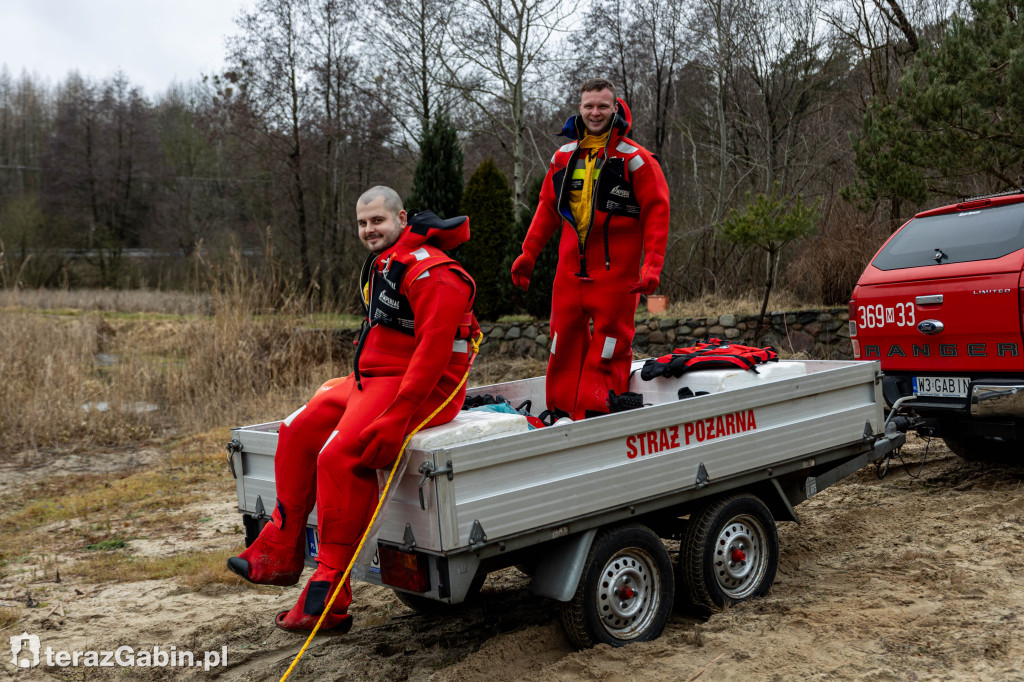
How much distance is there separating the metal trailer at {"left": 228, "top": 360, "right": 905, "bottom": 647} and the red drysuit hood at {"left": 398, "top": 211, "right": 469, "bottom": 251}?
0.76 meters

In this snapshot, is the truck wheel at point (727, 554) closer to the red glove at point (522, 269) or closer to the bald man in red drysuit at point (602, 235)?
the bald man in red drysuit at point (602, 235)

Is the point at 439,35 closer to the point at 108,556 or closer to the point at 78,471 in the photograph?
the point at 78,471

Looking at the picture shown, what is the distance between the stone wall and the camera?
12086mm

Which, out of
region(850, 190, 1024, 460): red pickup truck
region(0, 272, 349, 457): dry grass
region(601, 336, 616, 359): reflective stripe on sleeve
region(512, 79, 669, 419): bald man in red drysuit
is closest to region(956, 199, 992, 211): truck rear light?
region(850, 190, 1024, 460): red pickup truck

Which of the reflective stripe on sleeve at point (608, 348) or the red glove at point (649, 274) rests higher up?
the red glove at point (649, 274)

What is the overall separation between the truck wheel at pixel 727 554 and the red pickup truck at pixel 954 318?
6.69 feet

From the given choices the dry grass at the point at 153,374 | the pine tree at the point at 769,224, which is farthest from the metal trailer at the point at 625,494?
the pine tree at the point at 769,224

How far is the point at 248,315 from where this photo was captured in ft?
37.7

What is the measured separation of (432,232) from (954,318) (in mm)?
3614

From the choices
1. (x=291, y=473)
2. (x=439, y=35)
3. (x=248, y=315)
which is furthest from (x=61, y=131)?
(x=291, y=473)

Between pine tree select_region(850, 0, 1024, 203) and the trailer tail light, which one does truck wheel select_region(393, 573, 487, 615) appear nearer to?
the trailer tail light

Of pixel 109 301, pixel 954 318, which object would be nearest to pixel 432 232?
pixel 954 318

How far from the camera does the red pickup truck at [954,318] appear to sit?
17.2 feet

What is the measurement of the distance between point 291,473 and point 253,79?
77.0 feet
